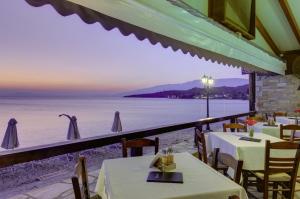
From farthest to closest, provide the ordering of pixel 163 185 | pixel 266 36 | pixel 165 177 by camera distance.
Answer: pixel 266 36, pixel 165 177, pixel 163 185

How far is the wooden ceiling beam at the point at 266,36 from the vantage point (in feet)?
21.2

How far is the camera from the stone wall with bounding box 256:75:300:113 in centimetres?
756

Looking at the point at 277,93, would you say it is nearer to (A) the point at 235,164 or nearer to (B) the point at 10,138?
(A) the point at 235,164

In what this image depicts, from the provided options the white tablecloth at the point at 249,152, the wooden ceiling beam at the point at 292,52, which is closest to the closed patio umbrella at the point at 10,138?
the white tablecloth at the point at 249,152

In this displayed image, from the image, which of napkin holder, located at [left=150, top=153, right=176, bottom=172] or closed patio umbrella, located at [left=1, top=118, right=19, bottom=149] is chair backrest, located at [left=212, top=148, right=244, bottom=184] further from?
closed patio umbrella, located at [left=1, top=118, right=19, bottom=149]

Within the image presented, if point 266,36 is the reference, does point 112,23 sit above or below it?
below

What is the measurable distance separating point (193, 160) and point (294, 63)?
622cm

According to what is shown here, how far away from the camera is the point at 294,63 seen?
7.41m

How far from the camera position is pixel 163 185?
6.21ft

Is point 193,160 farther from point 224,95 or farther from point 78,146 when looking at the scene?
point 224,95

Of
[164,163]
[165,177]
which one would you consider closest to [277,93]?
[164,163]

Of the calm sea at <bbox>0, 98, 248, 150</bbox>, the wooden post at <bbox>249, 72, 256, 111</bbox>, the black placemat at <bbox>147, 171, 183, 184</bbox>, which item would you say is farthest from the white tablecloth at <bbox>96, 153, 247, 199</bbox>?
the calm sea at <bbox>0, 98, 248, 150</bbox>

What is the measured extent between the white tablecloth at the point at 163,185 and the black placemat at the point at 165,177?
0.04 metres

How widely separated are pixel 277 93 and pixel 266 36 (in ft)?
5.78
